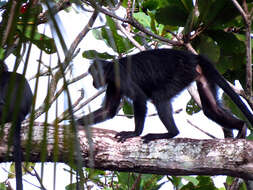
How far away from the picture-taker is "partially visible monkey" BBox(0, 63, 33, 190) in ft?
1.84

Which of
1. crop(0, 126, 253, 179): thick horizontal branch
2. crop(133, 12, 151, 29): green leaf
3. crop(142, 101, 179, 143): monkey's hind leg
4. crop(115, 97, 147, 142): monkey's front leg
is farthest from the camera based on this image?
crop(133, 12, 151, 29): green leaf

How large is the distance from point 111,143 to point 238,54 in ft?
5.17

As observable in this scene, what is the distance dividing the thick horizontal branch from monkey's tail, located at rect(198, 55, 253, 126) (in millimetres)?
718

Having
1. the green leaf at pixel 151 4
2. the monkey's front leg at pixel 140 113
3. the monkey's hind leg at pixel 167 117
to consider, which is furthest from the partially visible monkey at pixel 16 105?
the green leaf at pixel 151 4

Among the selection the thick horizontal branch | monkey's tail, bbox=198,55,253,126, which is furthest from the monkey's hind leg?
the thick horizontal branch

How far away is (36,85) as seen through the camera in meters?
0.61

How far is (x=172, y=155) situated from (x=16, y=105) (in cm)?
213

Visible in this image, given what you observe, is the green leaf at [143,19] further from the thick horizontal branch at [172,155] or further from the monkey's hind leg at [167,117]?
the thick horizontal branch at [172,155]

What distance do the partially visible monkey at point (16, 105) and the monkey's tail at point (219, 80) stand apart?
163 cm

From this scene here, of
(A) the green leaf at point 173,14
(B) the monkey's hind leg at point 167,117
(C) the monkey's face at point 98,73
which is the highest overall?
(A) the green leaf at point 173,14

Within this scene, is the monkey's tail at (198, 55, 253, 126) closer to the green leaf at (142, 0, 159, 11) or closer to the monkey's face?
the green leaf at (142, 0, 159, 11)

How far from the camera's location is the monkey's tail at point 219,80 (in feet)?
10.6

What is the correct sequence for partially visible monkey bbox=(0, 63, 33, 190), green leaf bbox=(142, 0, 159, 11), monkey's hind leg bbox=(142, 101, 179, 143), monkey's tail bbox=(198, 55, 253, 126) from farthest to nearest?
green leaf bbox=(142, 0, 159, 11), monkey's hind leg bbox=(142, 101, 179, 143), monkey's tail bbox=(198, 55, 253, 126), partially visible monkey bbox=(0, 63, 33, 190)

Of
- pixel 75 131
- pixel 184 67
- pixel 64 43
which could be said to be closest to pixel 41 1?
pixel 64 43
